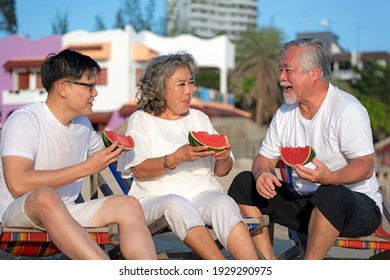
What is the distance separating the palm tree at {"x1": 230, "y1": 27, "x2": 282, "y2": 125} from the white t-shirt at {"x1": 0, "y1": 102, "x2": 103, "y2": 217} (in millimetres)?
50380

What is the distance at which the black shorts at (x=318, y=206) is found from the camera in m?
3.99

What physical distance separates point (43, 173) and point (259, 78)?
5189cm

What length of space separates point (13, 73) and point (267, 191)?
116 feet

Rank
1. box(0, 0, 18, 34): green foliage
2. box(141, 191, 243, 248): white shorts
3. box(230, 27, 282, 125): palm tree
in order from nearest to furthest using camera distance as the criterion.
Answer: box(141, 191, 243, 248): white shorts
box(0, 0, 18, 34): green foliage
box(230, 27, 282, 125): palm tree

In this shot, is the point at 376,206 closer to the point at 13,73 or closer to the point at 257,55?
the point at 13,73

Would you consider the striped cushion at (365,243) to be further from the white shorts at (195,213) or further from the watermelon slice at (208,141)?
the watermelon slice at (208,141)

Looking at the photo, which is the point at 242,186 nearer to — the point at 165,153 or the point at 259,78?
the point at 165,153

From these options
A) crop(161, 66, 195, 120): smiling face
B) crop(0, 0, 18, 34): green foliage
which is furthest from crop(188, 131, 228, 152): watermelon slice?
crop(0, 0, 18, 34): green foliage

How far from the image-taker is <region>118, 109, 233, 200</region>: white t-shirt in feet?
14.3

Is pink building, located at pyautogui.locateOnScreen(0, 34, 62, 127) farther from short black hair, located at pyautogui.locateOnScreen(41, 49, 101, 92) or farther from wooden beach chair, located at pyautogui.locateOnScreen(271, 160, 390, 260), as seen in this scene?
short black hair, located at pyautogui.locateOnScreen(41, 49, 101, 92)

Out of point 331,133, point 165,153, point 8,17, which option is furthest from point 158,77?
point 8,17

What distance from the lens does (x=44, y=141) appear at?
402 centimetres

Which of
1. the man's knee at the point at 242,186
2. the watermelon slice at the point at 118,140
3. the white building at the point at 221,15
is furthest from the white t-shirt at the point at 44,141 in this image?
the white building at the point at 221,15

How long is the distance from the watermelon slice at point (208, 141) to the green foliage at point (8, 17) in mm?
36097
